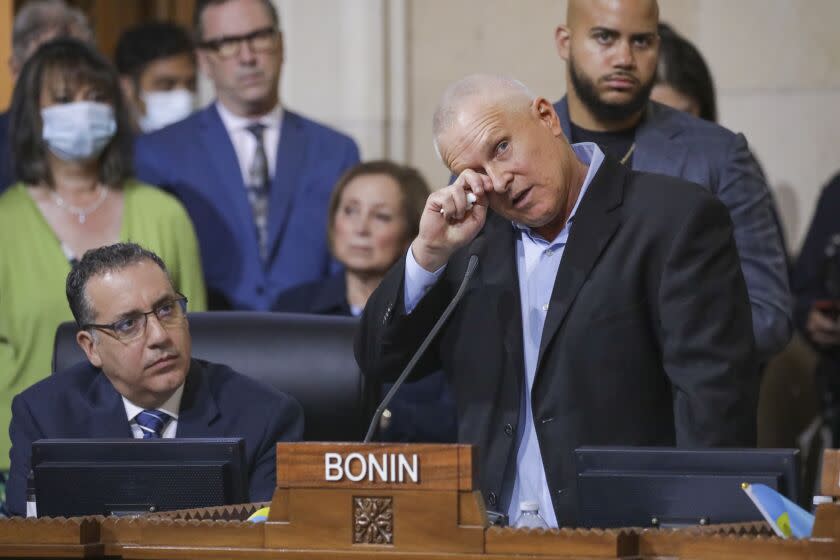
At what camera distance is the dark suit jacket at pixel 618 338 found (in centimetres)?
293

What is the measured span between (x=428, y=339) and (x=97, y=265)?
1.07 meters

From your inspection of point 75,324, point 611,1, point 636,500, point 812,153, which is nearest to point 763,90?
point 812,153

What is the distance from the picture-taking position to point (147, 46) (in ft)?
18.7

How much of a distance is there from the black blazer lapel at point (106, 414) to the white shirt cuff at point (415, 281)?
0.71 metres

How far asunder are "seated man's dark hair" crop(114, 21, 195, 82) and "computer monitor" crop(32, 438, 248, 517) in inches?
127

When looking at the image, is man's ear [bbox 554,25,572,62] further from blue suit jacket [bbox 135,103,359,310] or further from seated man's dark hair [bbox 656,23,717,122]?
blue suit jacket [bbox 135,103,359,310]

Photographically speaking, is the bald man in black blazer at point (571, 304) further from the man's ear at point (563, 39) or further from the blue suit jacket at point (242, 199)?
the blue suit jacket at point (242, 199)

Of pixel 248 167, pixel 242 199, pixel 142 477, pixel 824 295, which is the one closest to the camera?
pixel 142 477

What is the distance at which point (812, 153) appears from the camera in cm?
569

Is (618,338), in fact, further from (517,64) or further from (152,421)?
(517,64)

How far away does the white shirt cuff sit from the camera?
3.03m

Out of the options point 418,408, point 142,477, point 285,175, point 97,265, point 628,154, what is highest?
point 628,154

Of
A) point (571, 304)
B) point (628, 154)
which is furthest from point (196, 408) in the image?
point (628, 154)

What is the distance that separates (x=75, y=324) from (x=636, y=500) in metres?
1.64
